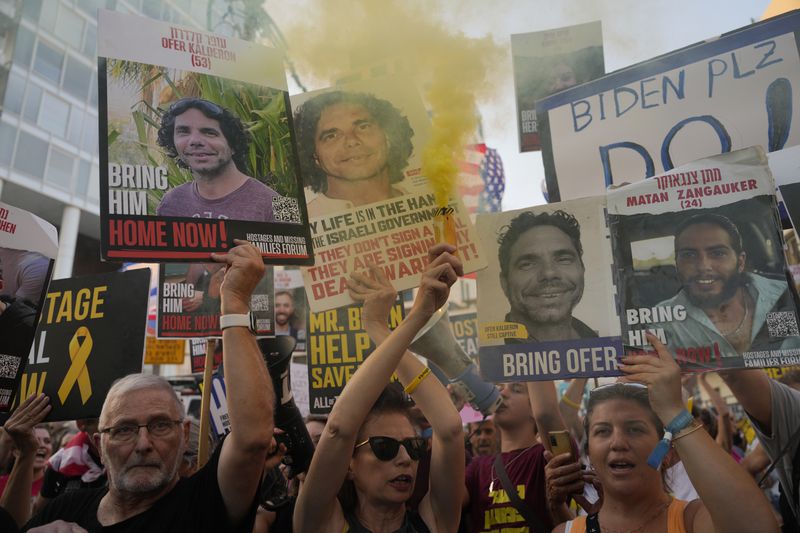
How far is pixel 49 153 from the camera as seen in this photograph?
85.0 ft

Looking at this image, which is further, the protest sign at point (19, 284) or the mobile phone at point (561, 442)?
the protest sign at point (19, 284)

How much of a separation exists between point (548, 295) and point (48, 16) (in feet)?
88.8

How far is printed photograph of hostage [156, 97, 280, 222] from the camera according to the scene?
9.51ft

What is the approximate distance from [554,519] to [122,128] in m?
2.71

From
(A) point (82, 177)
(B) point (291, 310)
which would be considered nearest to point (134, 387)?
(B) point (291, 310)

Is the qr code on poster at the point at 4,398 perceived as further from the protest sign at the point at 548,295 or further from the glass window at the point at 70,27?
the glass window at the point at 70,27

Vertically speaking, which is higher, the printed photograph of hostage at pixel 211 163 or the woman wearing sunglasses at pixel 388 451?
the printed photograph of hostage at pixel 211 163

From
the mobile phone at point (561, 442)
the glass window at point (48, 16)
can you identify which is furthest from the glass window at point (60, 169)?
the mobile phone at point (561, 442)

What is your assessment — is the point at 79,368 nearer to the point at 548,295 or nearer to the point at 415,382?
the point at 415,382

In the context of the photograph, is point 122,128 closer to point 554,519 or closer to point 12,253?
point 12,253

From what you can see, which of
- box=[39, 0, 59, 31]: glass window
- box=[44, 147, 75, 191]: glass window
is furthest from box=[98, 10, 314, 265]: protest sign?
box=[44, 147, 75, 191]: glass window

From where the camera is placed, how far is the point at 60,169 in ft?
87.0

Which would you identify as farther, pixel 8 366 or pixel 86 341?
pixel 86 341

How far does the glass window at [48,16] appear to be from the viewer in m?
24.0
